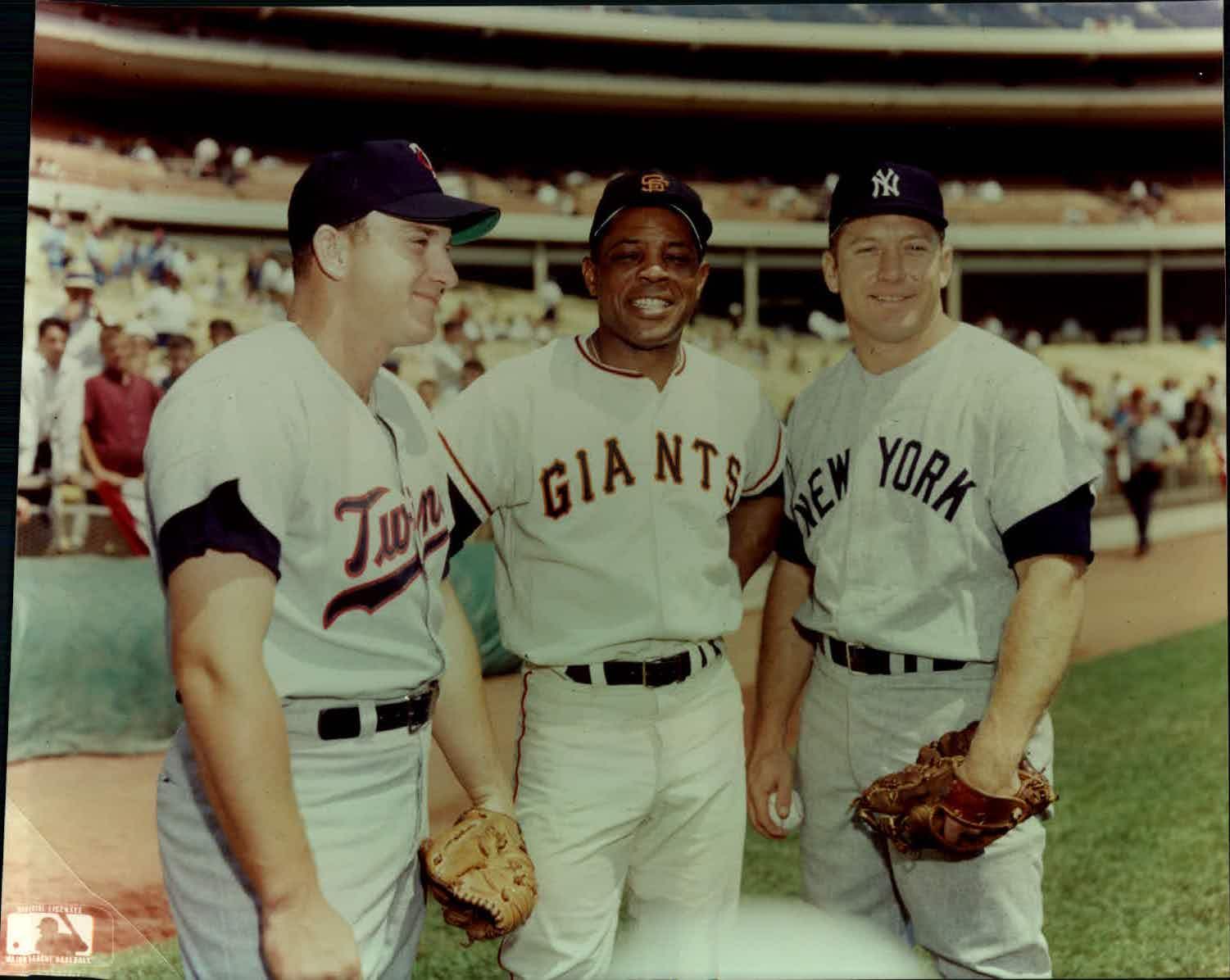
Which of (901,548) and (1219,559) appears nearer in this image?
(901,548)

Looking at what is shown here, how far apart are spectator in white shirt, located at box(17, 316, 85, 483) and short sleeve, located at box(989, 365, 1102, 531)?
190cm

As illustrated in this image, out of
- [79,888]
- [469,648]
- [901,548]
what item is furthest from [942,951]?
[79,888]

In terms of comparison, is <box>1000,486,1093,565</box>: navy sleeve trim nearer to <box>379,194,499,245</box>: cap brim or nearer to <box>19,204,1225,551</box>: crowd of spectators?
<box>19,204,1225,551</box>: crowd of spectators

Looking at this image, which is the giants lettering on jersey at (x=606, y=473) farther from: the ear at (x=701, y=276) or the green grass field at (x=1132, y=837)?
the green grass field at (x=1132, y=837)

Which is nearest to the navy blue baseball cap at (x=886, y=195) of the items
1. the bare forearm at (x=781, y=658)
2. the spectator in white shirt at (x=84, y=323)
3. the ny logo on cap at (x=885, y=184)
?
the ny logo on cap at (x=885, y=184)

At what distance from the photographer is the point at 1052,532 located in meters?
2.33

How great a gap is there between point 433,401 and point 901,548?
1.00m

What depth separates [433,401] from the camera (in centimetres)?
242

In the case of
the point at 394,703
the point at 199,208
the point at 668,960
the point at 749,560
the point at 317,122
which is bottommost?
the point at 668,960

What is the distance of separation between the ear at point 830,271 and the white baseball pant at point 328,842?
4.08 ft

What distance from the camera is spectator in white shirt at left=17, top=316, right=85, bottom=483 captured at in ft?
8.30

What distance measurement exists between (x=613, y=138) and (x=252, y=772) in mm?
1485

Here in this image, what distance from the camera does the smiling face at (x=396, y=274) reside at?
2.26 metres

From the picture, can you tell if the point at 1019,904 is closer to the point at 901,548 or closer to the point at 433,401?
the point at 901,548
